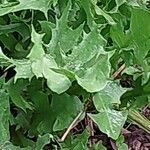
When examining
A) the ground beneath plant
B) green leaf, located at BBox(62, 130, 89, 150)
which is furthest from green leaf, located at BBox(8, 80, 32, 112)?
the ground beneath plant

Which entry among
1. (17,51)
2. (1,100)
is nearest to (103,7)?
(17,51)

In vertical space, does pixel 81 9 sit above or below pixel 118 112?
above

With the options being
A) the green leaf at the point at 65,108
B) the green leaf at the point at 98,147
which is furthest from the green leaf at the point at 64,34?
the green leaf at the point at 98,147

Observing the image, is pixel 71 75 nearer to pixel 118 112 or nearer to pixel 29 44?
pixel 118 112

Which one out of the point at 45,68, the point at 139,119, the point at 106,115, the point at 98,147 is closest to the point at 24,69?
the point at 45,68

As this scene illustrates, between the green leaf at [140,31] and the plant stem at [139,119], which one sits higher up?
the green leaf at [140,31]

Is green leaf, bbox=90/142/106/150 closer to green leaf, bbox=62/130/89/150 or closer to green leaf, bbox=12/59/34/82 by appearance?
green leaf, bbox=62/130/89/150

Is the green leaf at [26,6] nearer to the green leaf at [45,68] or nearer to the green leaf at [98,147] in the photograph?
the green leaf at [45,68]

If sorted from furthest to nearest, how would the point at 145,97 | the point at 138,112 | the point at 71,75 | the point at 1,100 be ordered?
the point at 138,112, the point at 145,97, the point at 1,100, the point at 71,75
